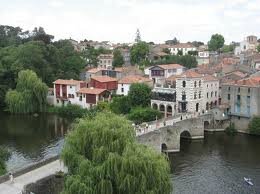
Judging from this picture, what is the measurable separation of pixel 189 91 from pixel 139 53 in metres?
61.5

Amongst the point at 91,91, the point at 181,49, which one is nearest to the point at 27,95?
the point at 91,91

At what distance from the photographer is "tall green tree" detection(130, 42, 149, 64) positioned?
→ 12938 cm

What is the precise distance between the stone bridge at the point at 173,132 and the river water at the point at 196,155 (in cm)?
145

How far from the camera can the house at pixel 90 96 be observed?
82.6 metres

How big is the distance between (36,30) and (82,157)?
10720 centimetres

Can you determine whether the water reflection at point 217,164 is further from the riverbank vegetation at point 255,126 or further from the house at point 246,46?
the house at point 246,46

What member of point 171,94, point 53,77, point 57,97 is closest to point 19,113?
point 57,97

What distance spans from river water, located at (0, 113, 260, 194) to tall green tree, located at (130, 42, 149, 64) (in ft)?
185

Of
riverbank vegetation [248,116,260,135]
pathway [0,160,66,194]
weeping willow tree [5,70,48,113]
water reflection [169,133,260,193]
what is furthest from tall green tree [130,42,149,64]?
pathway [0,160,66,194]

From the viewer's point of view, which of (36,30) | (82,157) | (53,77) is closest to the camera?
(82,157)

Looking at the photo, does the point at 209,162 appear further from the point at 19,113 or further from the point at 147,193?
the point at 19,113

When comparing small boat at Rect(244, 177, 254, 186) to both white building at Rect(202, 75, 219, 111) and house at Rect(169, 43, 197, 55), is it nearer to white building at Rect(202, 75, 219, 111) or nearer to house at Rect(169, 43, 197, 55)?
white building at Rect(202, 75, 219, 111)

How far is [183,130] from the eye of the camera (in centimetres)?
6209

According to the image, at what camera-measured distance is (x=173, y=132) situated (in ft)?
193
